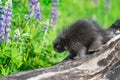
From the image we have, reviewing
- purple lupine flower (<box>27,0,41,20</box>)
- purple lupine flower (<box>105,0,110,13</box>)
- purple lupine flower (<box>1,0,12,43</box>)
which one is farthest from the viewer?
purple lupine flower (<box>105,0,110,13</box>)

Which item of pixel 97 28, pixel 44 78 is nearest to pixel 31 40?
pixel 97 28

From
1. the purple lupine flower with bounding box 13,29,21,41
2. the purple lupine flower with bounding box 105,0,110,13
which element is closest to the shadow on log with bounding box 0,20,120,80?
the purple lupine flower with bounding box 13,29,21,41

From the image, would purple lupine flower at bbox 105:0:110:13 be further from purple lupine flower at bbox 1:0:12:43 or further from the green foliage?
purple lupine flower at bbox 1:0:12:43

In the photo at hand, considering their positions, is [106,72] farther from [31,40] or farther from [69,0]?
[69,0]

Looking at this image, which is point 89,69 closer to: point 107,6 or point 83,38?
point 83,38

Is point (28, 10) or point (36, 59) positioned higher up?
point (28, 10)
